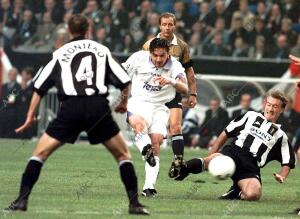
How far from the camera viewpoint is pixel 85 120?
10.5 metres

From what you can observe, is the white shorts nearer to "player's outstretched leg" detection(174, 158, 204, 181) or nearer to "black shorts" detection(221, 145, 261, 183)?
"player's outstretched leg" detection(174, 158, 204, 181)

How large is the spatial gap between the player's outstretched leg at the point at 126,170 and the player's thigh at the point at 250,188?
2375mm

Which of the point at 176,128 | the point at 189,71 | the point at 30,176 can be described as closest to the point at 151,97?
the point at 176,128

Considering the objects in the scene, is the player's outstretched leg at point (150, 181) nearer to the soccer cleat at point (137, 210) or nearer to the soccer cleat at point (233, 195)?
the soccer cleat at point (233, 195)

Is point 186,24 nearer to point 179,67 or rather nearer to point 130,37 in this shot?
point 130,37

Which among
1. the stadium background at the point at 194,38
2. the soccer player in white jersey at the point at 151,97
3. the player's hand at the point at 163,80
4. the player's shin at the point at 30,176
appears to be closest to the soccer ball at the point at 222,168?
the soccer player in white jersey at the point at 151,97

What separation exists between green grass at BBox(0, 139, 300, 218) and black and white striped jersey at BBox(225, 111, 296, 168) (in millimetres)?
532

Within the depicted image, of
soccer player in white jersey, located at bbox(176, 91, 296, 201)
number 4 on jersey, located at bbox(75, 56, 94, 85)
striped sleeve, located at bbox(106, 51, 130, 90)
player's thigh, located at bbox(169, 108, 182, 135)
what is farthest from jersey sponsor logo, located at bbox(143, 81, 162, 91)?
number 4 on jersey, located at bbox(75, 56, 94, 85)

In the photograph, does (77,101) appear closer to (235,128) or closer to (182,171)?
(182,171)

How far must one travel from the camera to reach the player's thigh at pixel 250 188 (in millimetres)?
12641

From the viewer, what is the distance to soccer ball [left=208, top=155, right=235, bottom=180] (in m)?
12.7

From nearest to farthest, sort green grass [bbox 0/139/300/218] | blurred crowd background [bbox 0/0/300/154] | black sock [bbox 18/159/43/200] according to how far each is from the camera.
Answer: black sock [bbox 18/159/43/200], green grass [bbox 0/139/300/218], blurred crowd background [bbox 0/0/300/154]

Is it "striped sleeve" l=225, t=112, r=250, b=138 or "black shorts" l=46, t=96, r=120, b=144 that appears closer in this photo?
"black shorts" l=46, t=96, r=120, b=144

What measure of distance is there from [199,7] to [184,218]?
15.7 m
